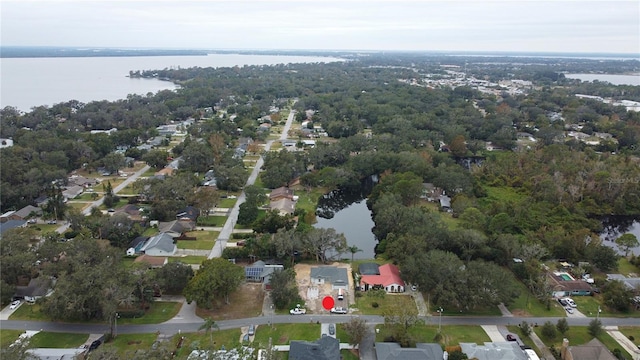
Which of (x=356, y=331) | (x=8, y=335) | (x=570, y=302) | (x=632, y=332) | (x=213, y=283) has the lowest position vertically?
(x=632, y=332)

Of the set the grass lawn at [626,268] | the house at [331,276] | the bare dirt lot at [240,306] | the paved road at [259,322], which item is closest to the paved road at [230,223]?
the bare dirt lot at [240,306]

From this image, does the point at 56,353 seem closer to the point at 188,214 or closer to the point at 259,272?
the point at 259,272

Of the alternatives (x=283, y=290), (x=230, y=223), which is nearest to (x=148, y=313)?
(x=283, y=290)

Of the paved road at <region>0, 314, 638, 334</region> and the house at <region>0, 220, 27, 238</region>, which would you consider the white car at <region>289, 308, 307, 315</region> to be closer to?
the paved road at <region>0, 314, 638, 334</region>

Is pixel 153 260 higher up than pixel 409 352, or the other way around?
pixel 409 352

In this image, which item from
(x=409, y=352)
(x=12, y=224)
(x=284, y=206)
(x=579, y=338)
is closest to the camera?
(x=409, y=352)

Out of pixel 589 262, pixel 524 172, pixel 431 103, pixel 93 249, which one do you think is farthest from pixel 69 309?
pixel 431 103

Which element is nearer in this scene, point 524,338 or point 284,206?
point 524,338
